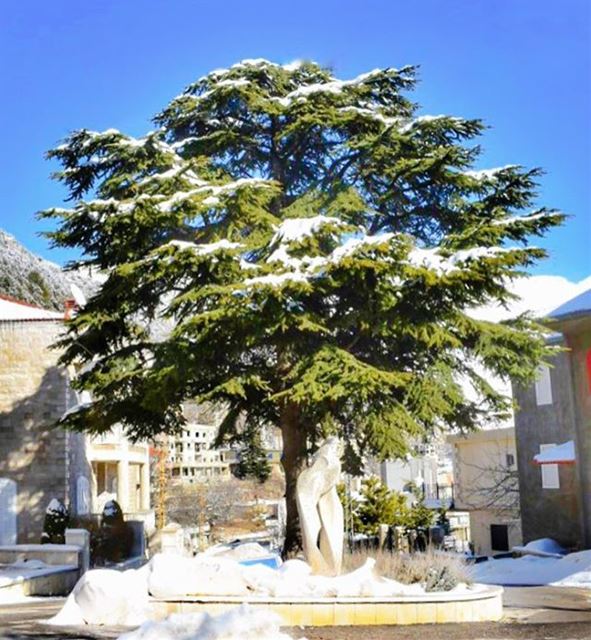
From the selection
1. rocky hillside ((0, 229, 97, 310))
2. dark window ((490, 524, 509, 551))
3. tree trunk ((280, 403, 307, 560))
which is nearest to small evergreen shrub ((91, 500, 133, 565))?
tree trunk ((280, 403, 307, 560))

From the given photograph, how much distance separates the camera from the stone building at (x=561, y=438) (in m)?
22.1

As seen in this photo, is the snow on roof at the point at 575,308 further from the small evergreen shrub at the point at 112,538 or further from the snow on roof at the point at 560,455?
the small evergreen shrub at the point at 112,538

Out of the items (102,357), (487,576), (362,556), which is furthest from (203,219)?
(487,576)

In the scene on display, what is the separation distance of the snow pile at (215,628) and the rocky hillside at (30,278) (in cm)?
4965

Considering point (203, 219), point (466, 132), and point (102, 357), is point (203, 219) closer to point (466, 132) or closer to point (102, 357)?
point (102, 357)

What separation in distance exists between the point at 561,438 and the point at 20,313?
1822 cm

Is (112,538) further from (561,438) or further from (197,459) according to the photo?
(197,459)

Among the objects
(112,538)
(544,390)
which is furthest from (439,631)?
(544,390)

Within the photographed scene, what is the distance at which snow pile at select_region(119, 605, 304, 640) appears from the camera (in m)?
8.16

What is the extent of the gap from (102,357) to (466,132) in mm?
9248

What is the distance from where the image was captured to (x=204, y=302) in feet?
54.3

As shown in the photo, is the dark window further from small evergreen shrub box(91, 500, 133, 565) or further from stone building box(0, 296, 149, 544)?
stone building box(0, 296, 149, 544)

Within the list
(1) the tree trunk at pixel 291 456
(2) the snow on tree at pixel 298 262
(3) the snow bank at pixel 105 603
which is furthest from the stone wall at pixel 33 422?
(3) the snow bank at pixel 105 603

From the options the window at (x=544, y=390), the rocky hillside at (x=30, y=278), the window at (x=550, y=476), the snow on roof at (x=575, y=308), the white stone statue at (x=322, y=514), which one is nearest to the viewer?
the white stone statue at (x=322, y=514)
